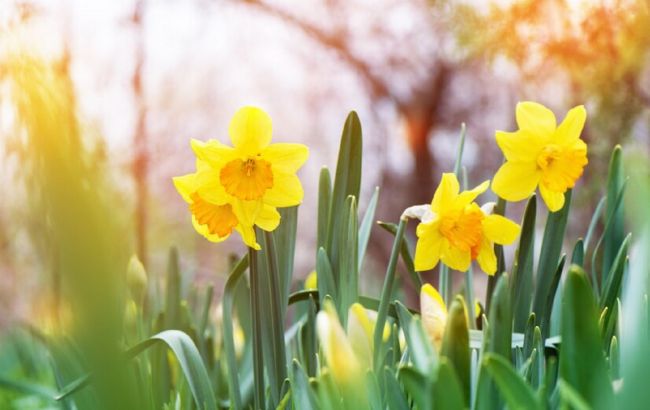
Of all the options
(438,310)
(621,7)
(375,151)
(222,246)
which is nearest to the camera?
(438,310)

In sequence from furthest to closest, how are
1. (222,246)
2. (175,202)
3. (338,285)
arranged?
1. (222,246)
2. (175,202)
3. (338,285)

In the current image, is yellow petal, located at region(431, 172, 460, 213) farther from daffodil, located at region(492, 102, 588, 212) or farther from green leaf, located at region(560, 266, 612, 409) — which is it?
green leaf, located at region(560, 266, 612, 409)

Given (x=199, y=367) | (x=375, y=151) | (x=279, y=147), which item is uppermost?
(x=375, y=151)

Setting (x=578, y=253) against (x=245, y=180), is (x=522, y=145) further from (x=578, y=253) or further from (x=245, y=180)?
(x=245, y=180)

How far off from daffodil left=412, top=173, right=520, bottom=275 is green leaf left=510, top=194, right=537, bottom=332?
0.06 ft

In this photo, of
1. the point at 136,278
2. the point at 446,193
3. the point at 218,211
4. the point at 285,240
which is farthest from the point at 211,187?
the point at 136,278

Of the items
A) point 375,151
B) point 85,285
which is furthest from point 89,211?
point 375,151

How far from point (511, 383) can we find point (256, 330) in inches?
13.9

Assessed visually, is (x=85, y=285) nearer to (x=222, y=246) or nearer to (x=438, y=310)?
(x=438, y=310)

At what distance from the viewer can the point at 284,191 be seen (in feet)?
2.29

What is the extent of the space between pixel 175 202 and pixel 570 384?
647 cm

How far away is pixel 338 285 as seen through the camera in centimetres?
78

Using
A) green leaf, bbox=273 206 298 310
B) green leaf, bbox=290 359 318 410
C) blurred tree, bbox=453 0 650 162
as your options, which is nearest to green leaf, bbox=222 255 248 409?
green leaf, bbox=273 206 298 310

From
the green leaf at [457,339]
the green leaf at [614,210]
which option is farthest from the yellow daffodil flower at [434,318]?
the green leaf at [614,210]
